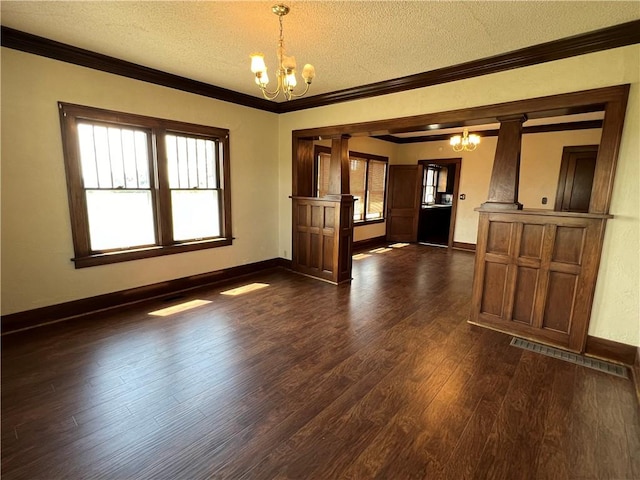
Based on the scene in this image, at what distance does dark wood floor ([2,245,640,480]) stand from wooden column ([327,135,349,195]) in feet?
6.95

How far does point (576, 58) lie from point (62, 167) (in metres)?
5.15

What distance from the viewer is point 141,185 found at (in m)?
3.97

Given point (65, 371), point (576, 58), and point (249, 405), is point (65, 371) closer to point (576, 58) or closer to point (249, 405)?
point (249, 405)

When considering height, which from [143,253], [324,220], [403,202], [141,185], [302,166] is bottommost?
[143,253]

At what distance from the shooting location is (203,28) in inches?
107

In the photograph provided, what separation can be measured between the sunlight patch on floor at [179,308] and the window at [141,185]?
77cm

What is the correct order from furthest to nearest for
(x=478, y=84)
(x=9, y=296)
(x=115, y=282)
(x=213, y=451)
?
(x=115, y=282)
(x=478, y=84)
(x=9, y=296)
(x=213, y=451)

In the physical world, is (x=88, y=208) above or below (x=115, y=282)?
above

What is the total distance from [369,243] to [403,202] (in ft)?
4.91

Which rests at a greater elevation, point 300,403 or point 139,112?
point 139,112

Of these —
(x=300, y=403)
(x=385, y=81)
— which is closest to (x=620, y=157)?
(x=385, y=81)

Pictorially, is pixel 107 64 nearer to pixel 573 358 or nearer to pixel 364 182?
pixel 364 182

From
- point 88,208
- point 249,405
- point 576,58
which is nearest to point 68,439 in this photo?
point 249,405

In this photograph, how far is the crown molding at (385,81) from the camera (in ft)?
8.76
